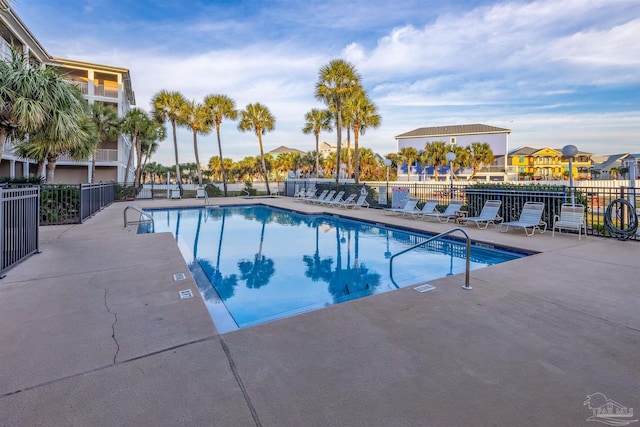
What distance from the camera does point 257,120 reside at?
27266 millimetres

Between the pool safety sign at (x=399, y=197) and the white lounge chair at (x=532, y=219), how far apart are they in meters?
5.03

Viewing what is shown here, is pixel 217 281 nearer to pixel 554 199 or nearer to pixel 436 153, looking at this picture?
pixel 554 199

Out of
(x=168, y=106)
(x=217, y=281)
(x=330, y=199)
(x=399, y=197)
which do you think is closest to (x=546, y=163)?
(x=330, y=199)

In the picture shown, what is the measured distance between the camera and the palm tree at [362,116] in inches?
859

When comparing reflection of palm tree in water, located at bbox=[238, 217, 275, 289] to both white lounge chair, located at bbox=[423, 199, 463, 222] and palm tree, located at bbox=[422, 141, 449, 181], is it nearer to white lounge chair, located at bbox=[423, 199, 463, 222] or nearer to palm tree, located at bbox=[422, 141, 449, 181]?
white lounge chair, located at bbox=[423, 199, 463, 222]

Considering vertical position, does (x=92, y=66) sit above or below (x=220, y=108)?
above

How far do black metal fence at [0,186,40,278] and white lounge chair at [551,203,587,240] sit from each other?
1047 centimetres

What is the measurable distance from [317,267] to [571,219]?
6.29 m

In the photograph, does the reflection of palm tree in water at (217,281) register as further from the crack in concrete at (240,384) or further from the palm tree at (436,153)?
the palm tree at (436,153)

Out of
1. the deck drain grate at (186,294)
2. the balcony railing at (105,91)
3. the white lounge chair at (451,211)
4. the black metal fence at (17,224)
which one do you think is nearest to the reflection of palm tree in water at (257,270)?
the deck drain grate at (186,294)

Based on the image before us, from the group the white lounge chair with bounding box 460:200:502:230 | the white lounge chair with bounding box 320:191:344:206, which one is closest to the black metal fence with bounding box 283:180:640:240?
the white lounge chair with bounding box 460:200:502:230

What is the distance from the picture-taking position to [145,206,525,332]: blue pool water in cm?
485

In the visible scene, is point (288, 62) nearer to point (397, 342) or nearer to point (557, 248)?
point (557, 248)

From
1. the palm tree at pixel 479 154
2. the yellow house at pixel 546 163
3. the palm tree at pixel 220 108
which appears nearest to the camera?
the palm tree at pixel 220 108
